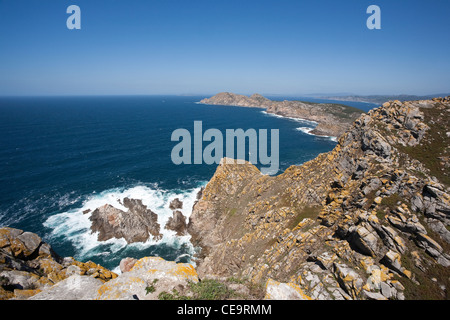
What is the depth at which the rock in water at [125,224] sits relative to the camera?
42209 millimetres

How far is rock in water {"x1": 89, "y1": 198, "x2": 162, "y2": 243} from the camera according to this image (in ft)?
138

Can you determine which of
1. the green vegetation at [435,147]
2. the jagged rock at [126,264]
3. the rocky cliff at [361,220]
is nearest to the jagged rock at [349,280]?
the rocky cliff at [361,220]

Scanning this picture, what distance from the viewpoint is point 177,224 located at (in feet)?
149

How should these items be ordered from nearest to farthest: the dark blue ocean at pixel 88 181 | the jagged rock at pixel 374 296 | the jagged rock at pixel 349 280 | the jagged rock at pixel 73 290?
the jagged rock at pixel 73 290, the jagged rock at pixel 374 296, the jagged rock at pixel 349 280, the dark blue ocean at pixel 88 181

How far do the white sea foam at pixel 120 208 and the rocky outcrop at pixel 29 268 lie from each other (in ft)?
72.0

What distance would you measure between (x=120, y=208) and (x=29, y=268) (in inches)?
1364

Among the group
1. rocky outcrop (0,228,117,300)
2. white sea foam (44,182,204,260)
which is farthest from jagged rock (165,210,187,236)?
rocky outcrop (0,228,117,300)

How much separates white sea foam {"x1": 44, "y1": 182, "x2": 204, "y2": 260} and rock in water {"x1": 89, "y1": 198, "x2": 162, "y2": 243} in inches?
40.8

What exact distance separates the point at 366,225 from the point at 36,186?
77.1 metres

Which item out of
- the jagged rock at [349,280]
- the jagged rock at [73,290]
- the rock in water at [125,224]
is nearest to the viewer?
the jagged rock at [73,290]

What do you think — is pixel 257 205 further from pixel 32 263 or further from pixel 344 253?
pixel 32 263

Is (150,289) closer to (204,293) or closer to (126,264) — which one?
(204,293)

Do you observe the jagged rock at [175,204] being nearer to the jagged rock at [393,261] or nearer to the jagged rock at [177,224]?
the jagged rock at [177,224]

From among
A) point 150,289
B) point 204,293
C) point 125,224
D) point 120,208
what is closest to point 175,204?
point 125,224
